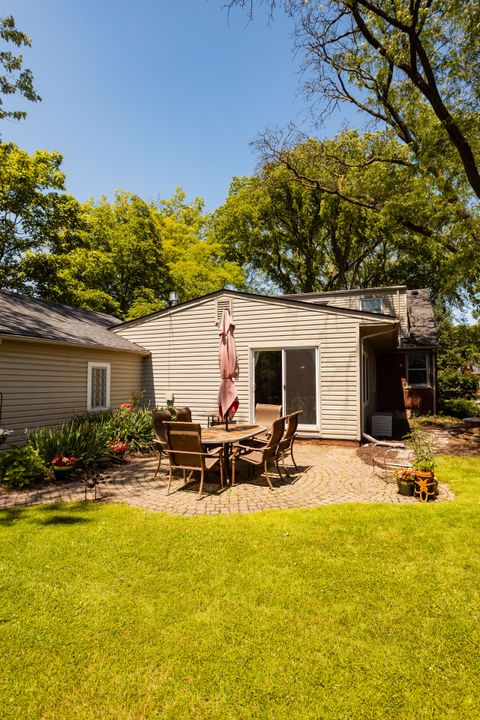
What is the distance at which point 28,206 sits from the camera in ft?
66.0

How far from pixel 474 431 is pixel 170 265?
20.7m

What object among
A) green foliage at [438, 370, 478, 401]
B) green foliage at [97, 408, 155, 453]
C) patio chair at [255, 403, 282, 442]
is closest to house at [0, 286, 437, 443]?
green foliage at [97, 408, 155, 453]

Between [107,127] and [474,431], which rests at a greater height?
[107,127]

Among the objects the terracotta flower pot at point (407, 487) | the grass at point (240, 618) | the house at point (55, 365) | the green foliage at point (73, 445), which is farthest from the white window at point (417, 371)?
the green foliage at point (73, 445)

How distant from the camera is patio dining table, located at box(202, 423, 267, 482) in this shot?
606 cm

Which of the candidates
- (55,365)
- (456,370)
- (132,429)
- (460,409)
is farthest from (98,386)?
(456,370)

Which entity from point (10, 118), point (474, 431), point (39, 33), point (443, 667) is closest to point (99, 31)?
point (39, 33)

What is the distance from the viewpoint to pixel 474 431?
11711 millimetres

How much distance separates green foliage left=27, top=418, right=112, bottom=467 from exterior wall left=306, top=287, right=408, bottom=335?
1079 centimetres

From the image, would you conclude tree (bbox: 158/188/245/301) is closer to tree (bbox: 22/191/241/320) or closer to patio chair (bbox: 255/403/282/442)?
tree (bbox: 22/191/241/320)

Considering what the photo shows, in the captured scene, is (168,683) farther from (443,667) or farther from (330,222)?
(330,222)

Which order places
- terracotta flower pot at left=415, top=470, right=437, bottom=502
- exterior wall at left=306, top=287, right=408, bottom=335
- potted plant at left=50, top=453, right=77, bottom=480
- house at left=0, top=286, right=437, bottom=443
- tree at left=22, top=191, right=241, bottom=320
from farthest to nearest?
tree at left=22, top=191, right=241, bottom=320 < exterior wall at left=306, top=287, right=408, bottom=335 < house at left=0, top=286, right=437, bottom=443 < potted plant at left=50, top=453, right=77, bottom=480 < terracotta flower pot at left=415, top=470, right=437, bottom=502

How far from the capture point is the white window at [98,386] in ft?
34.2

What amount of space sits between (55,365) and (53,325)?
4.64 ft
